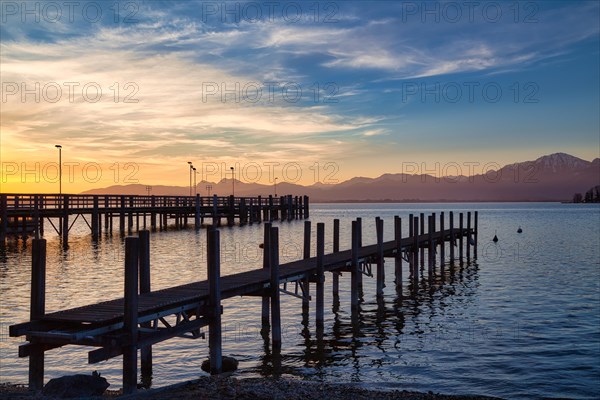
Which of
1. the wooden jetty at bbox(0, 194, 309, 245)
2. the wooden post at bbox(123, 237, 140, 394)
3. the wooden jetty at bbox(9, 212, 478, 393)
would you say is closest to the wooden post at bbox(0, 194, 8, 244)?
the wooden jetty at bbox(0, 194, 309, 245)

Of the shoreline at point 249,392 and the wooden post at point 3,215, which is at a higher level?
the wooden post at point 3,215

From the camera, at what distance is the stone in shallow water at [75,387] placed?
9.70 meters

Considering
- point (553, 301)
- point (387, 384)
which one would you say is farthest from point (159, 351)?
point (553, 301)

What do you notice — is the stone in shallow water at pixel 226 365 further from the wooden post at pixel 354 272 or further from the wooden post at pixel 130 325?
the wooden post at pixel 354 272

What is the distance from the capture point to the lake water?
45.0 feet

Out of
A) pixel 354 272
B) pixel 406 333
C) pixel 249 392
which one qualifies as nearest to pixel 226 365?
pixel 249 392

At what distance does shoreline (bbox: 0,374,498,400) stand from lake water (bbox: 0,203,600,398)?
5.92ft

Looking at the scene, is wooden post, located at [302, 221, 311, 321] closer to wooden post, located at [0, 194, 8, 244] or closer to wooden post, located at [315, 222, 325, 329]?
wooden post, located at [315, 222, 325, 329]

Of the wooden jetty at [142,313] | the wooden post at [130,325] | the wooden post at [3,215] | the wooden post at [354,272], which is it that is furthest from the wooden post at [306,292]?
the wooden post at [3,215]

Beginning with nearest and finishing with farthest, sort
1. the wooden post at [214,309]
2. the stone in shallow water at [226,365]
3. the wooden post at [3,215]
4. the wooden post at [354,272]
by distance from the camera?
1. the wooden post at [214,309]
2. the stone in shallow water at [226,365]
3. the wooden post at [354,272]
4. the wooden post at [3,215]

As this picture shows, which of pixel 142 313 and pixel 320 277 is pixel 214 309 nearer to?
pixel 142 313

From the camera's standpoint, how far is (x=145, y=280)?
43.0 feet

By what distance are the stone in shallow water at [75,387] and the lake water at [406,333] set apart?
2.48m

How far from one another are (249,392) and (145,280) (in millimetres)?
4393
